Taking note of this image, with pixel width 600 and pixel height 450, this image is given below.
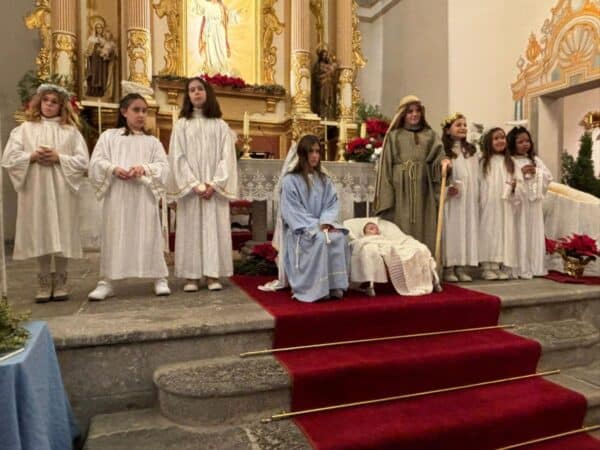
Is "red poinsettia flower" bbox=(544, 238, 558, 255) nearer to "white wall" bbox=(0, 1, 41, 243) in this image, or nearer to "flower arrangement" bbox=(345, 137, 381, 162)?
"flower arrangement" bbox=(345, 137, 381, 162)

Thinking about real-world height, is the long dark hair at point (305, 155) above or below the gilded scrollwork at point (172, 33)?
below

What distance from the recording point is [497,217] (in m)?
4.84

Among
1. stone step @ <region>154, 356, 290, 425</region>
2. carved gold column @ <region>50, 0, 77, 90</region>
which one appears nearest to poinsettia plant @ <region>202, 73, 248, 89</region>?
carved gold column @ <region>50, 0, 77, 90</region>

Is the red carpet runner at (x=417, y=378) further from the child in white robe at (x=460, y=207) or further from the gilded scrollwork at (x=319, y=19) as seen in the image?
the gilded scrollwork at (x=319, y=19)

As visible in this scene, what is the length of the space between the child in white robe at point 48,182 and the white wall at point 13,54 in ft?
17.1

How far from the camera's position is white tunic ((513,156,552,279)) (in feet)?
15.8

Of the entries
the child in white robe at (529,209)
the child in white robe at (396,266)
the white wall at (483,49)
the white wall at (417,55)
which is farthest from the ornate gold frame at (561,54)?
the child in white robe at (396,266)

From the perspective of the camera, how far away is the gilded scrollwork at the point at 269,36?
28.6ft

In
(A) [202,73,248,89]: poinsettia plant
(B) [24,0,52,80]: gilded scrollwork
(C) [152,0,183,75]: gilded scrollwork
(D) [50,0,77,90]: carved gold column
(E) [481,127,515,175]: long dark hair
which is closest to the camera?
(E) [481,127,515,175]: long dark hair

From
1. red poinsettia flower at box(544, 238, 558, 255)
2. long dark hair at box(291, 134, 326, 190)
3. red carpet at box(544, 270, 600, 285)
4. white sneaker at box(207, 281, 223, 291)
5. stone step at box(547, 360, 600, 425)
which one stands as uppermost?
long dark hair at box(291, 134, 326, 190)

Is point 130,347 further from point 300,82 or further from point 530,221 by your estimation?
point 300,82

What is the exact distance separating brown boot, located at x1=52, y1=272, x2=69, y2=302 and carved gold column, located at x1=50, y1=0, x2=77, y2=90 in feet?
15.7

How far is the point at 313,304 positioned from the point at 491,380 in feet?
4.41

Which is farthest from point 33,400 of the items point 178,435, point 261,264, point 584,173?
point 584,173
